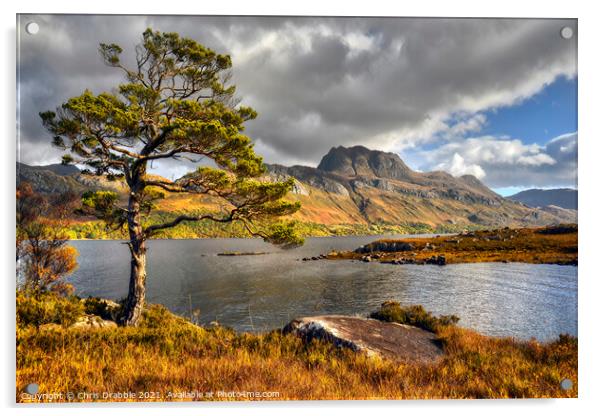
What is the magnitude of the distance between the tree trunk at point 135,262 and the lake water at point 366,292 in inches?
191

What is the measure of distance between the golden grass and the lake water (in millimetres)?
2500

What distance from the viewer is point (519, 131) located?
973cm

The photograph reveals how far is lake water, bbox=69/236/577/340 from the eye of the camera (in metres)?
20.4

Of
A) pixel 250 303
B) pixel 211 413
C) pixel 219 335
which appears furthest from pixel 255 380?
pixel 250 303

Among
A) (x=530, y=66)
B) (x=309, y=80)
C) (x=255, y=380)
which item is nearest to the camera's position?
(x=255, y=380)

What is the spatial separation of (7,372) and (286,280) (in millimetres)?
35419

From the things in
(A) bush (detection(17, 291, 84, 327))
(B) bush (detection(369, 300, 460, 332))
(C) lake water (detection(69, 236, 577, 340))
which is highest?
(A) bush (detection(17, 291, 84, 327))

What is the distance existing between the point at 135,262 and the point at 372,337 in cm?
741

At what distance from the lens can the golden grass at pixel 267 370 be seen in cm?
558

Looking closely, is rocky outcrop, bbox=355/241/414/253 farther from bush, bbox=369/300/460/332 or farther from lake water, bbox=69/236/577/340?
bush, bbox=369/300/460/332

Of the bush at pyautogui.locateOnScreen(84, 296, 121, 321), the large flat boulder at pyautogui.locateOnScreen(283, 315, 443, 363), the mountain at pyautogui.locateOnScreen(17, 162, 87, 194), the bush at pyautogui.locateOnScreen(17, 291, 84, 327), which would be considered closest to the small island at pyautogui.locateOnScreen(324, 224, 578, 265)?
the large flat boulder at pyautogui.locateOnScreen(283, 315, 443, 363)

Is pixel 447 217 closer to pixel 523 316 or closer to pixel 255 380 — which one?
pixel 523 316

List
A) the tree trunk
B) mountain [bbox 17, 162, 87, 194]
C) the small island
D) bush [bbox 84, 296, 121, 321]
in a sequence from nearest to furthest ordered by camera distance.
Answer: mountain [bbox 17, 162, 87, 194] → the tree trunk → bush [bbox 84, 296, 121, 321] → the small island
